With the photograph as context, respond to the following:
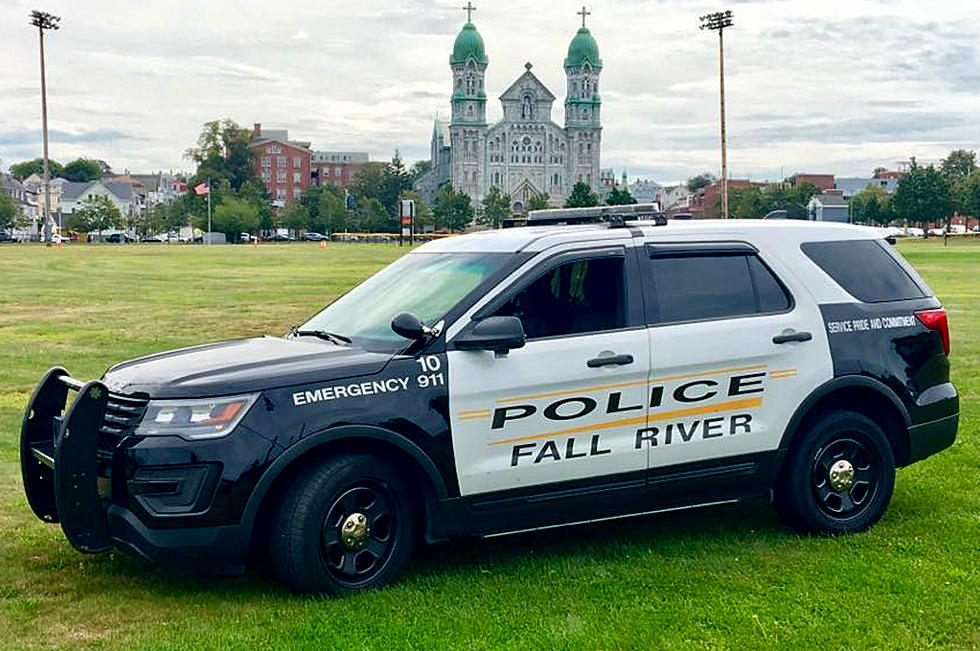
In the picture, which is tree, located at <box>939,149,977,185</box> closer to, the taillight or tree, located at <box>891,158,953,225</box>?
tree, located at <box>891,158,953,225</box>

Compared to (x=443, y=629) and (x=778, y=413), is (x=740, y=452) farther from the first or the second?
(x=443, y=629)

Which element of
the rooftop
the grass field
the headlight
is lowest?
the grass field

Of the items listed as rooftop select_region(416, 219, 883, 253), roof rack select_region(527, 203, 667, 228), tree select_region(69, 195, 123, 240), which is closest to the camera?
rooftop select_region(416, 219, 883, 253)

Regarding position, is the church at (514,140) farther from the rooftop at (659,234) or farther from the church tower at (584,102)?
the rooftop at (659,234)

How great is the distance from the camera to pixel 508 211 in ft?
476

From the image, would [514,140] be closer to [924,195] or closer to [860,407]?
[924,195]

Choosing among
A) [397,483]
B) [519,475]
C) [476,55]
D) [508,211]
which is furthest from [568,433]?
[476,55]

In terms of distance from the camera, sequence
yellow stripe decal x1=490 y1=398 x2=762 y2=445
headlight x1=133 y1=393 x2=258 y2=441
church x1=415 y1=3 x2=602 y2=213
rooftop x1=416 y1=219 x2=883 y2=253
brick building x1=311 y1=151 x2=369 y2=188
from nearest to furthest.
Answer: headlight x1=133 y1=393 x2=258 y2=441 < yellow stripe decal x1=490 y1=398 x2=762 y2=445 < rooftop x1=416 y1=219 x2=883 y2=253 < church x1=415 y1=3 x2=602 y2=213 < brick building x1=311 y1=151 x2=369 y2=188

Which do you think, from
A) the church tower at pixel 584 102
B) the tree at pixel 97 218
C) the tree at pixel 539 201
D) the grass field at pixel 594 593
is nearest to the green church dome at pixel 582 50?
the church tower at pixel 584 102

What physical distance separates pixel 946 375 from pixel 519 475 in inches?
121

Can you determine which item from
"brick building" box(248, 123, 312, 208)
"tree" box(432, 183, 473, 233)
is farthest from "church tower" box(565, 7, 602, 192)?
"brick building" box(248, 123, 312, 208)

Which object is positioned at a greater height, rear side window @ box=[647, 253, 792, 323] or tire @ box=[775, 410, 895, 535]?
rear side window @ box=[647, 253, 792, 323]

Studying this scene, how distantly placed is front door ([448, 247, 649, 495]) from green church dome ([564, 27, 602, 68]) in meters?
171

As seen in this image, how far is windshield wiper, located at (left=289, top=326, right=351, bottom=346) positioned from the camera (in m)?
6.04
